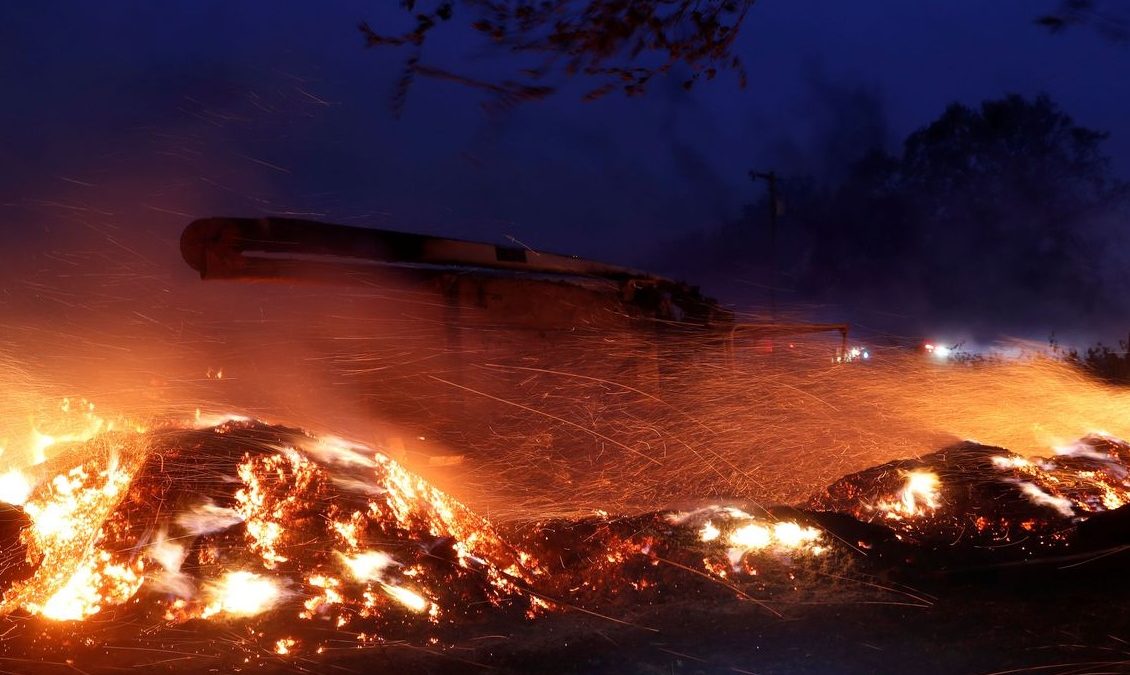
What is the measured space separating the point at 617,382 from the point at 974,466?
149 inches

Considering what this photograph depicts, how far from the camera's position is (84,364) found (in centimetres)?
793

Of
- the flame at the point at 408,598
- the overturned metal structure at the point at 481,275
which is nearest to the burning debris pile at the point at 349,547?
the flame at the point at 408,598

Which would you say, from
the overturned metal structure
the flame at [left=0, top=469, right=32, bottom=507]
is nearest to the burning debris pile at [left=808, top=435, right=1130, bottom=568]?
the overturned metal structure

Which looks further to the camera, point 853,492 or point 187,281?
point 187,281

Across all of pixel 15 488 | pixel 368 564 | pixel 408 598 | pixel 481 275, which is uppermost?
pixel 481 275

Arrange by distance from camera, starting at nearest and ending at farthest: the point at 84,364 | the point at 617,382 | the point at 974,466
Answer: the point at 974,466
the point at 84,364
the point at 617,382

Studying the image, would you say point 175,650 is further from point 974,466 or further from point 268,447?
point 974,466

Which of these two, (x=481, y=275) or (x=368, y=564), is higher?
(x=481, y=275)

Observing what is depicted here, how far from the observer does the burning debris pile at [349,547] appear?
14.1ft

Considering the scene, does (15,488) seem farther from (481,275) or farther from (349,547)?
(481,275)

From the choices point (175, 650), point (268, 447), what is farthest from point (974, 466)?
point (175, 650)

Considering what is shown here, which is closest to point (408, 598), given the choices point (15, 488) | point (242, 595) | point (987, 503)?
point (242, 595)

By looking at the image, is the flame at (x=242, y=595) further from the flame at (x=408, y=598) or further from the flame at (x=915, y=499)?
the flame at (x=915, y=499)

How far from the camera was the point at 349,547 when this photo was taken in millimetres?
4934
